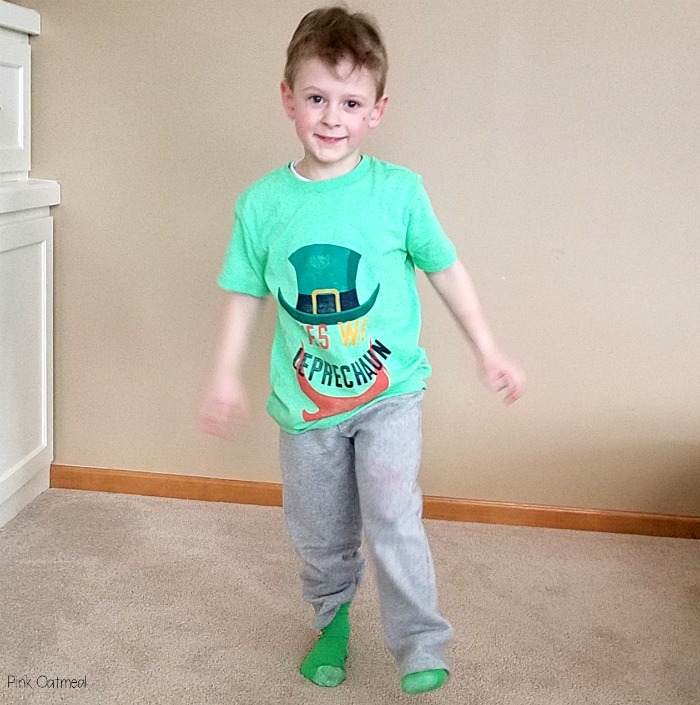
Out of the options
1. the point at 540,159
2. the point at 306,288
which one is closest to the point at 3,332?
the point at 306,288

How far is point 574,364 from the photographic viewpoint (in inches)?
76.0

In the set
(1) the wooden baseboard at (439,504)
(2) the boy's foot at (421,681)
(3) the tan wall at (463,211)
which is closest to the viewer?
(2) the boy's foot at (421,681)

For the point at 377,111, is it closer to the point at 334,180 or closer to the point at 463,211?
the point at 334,180

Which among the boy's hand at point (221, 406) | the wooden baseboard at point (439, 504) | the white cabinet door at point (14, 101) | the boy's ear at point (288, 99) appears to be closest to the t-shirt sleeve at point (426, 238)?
the boy's ear at point (288, 99)

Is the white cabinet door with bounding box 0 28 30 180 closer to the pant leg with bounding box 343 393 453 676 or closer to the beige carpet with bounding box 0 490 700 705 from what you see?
the beige carpet with bounding box 0 490 700 705

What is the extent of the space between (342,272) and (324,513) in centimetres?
39

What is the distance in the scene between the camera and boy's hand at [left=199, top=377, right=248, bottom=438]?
1300mm

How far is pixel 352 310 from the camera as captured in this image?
1.28m

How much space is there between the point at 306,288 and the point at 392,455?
275mm

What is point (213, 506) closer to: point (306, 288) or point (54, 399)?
point (54, 399)

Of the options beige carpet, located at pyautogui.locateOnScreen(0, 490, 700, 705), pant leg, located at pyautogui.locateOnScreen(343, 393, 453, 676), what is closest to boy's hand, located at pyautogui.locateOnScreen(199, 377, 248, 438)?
pant leg, located at pyautogui.locateOnScreen(343, 393, 453, 676)

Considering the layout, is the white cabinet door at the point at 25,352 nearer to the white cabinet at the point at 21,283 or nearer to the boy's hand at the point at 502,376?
the white cabinet at the point at 21,283

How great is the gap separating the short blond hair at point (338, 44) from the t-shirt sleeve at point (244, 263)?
23cm

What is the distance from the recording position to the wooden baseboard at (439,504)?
198cm
